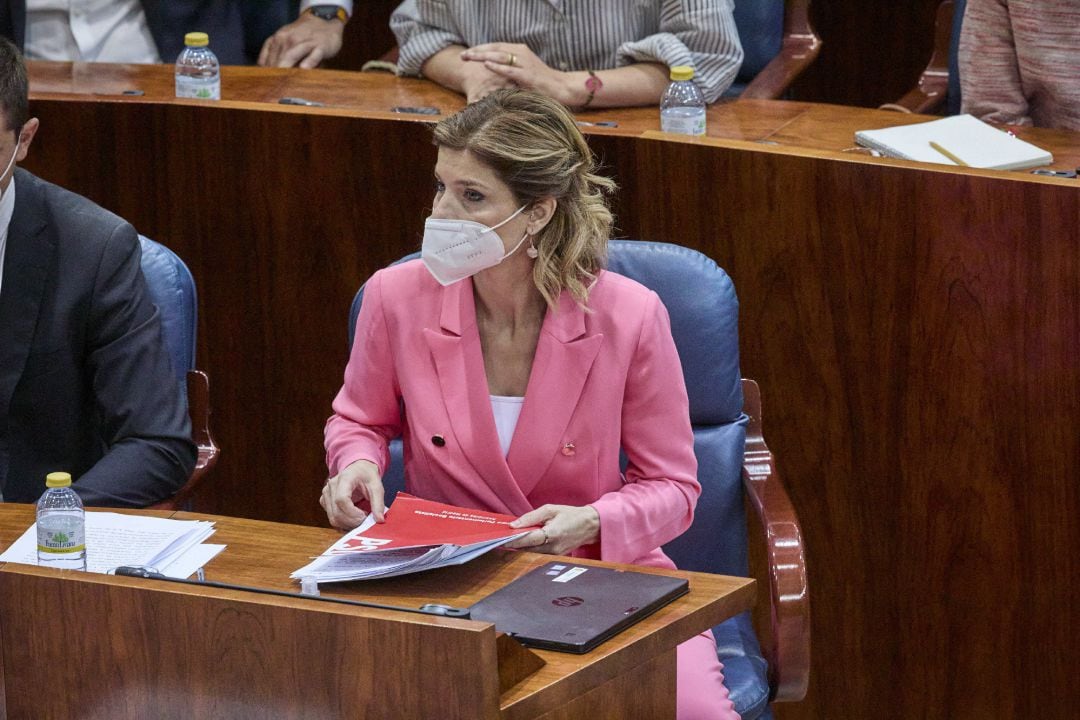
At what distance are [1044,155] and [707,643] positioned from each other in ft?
3.75

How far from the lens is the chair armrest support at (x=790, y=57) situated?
3641mm

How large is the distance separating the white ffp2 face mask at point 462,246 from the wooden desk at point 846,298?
2.30ft

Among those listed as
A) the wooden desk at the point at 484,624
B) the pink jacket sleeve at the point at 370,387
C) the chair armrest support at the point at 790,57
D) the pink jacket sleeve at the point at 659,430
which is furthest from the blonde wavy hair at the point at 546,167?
the chair armrest support at the point at 790,57

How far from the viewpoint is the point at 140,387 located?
2.38 m

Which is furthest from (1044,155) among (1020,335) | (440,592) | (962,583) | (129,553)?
(129,553)

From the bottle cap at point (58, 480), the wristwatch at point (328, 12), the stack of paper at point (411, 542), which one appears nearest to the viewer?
the stack of paper at point (411, 542)

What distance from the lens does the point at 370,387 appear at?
7.38ft

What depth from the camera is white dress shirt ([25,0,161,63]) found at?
388cm

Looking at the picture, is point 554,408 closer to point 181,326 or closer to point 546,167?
point 546,167

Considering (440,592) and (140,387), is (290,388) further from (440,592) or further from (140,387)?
(440,592)

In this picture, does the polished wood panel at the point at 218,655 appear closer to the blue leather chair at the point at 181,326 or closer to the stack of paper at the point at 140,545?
the stack of paper at the point at 140,545

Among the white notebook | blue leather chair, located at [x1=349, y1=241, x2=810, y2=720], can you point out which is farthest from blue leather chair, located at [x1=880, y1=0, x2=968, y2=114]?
blue leather chair, located at [x1=349, y1=241, x2=810, y2=720]

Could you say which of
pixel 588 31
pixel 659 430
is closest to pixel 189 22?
pixel 588 31

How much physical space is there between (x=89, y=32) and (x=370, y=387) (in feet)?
6.61
